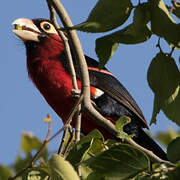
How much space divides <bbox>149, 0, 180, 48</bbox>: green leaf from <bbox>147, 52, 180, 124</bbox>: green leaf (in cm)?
17

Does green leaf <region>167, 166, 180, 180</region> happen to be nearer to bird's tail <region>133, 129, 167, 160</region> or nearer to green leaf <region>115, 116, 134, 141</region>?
green leaf <region>115, 116, 134, 141</region>

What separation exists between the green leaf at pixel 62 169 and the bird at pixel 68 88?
2.46m

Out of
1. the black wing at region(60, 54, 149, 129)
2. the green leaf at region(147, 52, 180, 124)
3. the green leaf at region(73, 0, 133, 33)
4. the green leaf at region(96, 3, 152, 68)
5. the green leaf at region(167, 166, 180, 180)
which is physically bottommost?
the black wing at region(60, 54, 149, 129)

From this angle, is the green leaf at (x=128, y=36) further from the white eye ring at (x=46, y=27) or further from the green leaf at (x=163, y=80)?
the white eye ring at (x=46, y=27)

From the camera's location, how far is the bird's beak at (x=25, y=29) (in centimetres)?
460

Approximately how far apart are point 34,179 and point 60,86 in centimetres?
229

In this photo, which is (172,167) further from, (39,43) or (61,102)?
(39,43)

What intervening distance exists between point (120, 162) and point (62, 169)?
0.72ft

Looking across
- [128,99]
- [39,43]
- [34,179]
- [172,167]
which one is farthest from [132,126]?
[172,167]

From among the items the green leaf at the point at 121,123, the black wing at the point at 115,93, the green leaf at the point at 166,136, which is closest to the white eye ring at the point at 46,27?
the black wing at the point at 115,93

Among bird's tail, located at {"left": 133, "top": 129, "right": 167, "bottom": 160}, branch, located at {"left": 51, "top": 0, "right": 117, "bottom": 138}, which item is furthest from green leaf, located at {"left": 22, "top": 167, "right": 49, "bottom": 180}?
bird's tail, located at {"left": 133, "top": 129, "right": 167, "bottom": 160}

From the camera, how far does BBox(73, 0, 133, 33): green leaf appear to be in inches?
63.7

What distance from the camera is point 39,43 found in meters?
4.74

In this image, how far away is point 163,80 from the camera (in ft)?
5.95
